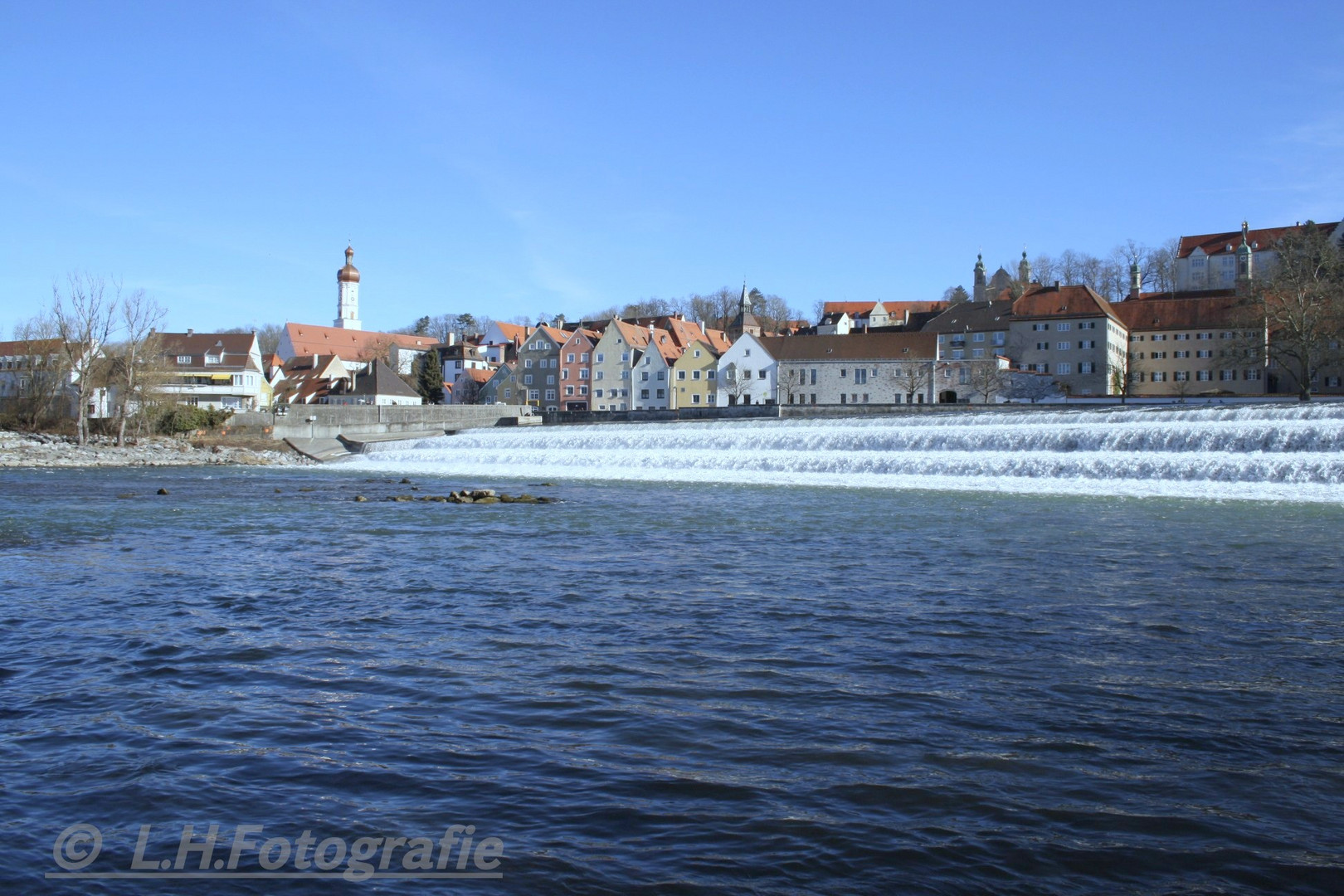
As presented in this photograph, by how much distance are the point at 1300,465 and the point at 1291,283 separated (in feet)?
144

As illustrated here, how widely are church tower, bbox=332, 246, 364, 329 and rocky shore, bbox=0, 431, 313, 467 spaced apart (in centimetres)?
7975

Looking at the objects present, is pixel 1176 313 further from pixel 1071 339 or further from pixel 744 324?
pixel 744 324

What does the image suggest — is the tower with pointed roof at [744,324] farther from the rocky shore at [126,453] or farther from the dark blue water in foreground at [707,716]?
the dark blue water in foreground at [707,716]

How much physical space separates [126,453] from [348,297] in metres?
88.3

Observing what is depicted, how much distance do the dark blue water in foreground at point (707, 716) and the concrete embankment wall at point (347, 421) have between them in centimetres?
4218

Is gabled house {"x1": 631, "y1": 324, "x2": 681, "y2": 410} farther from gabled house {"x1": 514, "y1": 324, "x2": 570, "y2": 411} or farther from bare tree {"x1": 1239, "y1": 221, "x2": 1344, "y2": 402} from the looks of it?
bare tree {"x1": 1239, "y1": 221, "x2": 1344, "y2": 402}

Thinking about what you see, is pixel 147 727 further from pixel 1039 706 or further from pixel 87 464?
pixel 87 464

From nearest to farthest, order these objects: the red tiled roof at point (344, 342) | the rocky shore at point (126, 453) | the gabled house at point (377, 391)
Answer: the rocky shore at point (126, 453)
the gabled house at point (377, 391)
the red tiled roof at point (344, 342)

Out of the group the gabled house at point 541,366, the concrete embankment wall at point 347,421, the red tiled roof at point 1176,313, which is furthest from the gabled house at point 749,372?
the red tiled roof at point 1176,313

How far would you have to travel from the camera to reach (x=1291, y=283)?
62562 mm

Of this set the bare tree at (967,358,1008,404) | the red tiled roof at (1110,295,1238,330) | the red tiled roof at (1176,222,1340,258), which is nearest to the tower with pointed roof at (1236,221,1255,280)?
the red tiled roof at (1176,222,1340,258)

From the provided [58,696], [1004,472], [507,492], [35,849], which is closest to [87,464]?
[507,492]

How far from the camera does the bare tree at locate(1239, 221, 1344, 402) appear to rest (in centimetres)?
5738

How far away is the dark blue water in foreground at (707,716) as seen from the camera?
4980 mm
